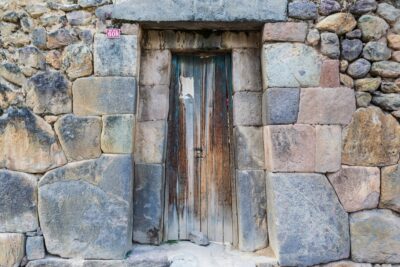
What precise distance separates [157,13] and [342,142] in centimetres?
180

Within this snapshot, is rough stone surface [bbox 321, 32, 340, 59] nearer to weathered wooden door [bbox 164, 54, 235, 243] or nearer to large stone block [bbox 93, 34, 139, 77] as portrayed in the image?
weathered wooden door [bbox 164, 54, 235, 243]

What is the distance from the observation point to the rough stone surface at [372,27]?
9.08ft

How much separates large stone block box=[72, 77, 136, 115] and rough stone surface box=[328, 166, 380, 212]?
1.75 meters

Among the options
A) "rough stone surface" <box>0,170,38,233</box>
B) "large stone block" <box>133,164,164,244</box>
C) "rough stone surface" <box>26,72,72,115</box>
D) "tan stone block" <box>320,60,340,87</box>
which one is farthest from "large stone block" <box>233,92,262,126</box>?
"rough stone surface" <box>0,170,38,233</box>

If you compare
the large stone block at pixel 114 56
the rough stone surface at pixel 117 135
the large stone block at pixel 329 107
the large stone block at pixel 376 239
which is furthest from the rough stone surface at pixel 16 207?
the large stone block at pixel 376 239

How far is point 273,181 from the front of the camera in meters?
2.72

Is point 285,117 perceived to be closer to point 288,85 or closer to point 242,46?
point 288,85

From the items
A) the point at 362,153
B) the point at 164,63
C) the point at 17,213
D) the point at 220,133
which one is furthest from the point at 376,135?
the point at 17,213

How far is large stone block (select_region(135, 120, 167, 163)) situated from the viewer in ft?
9.91

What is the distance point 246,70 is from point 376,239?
172 centimetres

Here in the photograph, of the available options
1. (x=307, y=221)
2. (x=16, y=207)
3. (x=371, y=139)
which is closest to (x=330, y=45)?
(x=371, y=139)

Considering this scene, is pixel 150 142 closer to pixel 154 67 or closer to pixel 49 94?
pixel 154 67

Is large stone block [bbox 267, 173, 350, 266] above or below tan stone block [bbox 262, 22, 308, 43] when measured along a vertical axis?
below

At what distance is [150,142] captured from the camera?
3.03 m
